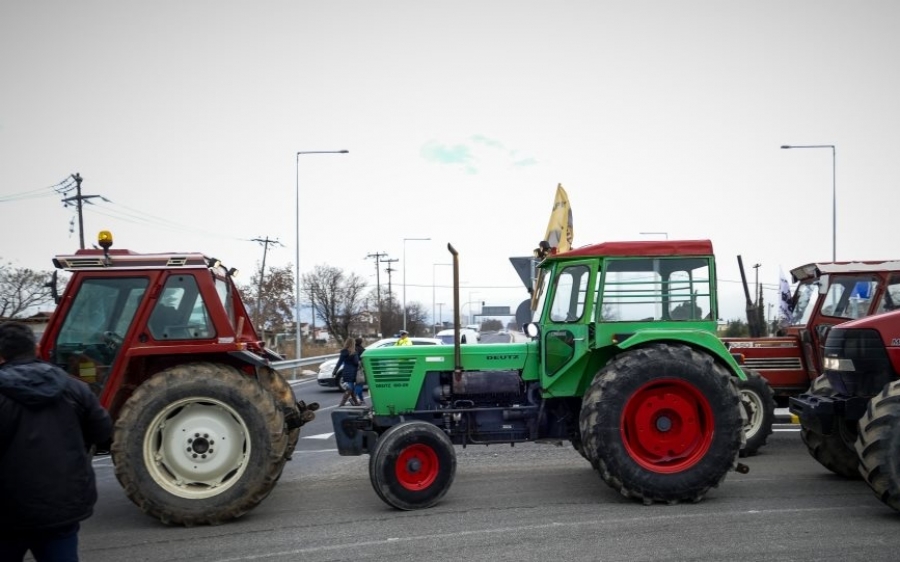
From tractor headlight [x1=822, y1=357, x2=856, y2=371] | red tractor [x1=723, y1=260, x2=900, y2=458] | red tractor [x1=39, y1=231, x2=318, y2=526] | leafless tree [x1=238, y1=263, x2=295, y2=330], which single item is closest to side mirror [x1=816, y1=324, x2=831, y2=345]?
red tractor [x1=723, y1=260, x2=900, y2=458]

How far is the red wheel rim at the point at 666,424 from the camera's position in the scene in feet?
21.9

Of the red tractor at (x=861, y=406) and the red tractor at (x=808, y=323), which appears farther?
the red tractor at (x=808, y=323)

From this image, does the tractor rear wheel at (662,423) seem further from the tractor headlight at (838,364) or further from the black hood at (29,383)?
the black hood at (29,383)

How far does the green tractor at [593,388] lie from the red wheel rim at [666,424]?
12mm

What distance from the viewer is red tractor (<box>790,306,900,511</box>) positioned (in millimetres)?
5758

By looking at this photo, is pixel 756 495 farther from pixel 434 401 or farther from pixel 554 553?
pixel 434 401

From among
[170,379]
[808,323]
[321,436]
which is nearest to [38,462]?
[170,379]

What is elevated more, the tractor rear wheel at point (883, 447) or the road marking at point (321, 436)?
the tractor rear wheel at point (883, 447)

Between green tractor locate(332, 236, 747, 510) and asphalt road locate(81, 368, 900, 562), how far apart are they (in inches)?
15.6

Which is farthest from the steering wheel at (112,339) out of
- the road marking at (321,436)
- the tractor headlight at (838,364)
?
the tractor headlight at (838,364)

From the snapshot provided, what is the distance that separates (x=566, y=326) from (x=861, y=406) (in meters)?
2.67

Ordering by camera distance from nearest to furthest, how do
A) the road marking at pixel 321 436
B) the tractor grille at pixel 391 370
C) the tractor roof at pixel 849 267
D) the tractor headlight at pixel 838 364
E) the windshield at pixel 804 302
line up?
the tractor headlight at pixel 838 364 → the tractor grille at pixel 391 370 → the tractor roof at pixel 849 267 → the windshield at pixel 804 302 → the road marking at pixel 321 436

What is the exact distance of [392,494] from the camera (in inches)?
252

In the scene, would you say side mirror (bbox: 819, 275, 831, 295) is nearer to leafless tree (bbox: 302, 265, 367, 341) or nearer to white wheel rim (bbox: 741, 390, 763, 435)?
white wheel rim (bbox: 741, 390, 763, 435)
